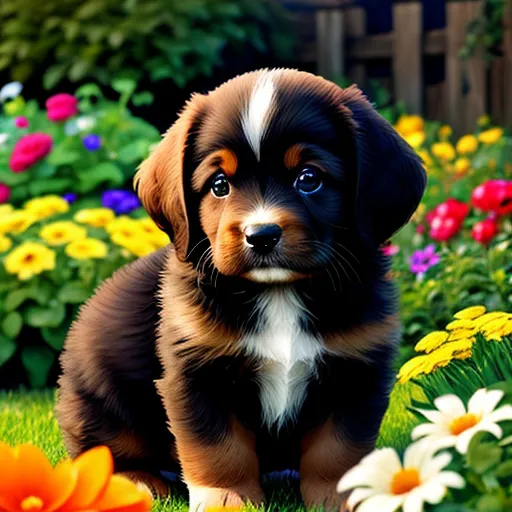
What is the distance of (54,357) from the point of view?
236 inches

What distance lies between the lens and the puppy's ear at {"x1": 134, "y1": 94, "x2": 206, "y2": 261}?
11.3 ft

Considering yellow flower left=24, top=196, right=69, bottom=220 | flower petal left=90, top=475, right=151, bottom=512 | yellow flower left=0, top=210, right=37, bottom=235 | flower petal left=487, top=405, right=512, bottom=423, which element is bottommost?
yellow flower left=24, top=196, right=69, bottom=220

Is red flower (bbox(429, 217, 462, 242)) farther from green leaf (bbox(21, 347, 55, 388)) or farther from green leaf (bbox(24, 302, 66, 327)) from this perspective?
green leaf (bbox(21, 347, 55, 388))

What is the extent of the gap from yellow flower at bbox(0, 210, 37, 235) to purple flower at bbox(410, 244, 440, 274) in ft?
7.61

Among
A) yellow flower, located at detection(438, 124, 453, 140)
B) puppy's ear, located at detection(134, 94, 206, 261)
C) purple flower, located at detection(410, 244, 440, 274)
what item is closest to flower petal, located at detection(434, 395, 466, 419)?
puppy's ear, located at detection(134, 94, 206, 261)

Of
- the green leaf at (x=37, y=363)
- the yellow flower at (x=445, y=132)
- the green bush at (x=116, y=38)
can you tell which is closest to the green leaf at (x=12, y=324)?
the green leaf at (x=37, y=363)

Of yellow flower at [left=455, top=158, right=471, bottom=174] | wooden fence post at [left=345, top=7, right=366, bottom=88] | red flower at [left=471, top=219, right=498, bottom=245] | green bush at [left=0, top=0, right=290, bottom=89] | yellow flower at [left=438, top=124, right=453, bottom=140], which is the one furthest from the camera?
wooden fence post at [left=345, top=7, right=366, bottom=88]

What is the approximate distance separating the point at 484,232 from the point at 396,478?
3.93 meters

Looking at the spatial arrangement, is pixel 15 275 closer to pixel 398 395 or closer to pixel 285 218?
pixel 398 395

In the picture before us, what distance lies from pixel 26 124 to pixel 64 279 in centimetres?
193

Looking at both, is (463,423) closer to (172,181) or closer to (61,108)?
(172,181)

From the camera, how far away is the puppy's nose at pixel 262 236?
3088 mm

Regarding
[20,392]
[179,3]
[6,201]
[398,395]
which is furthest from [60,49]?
[398,395]

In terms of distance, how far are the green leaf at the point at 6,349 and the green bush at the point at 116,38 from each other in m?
3.58
